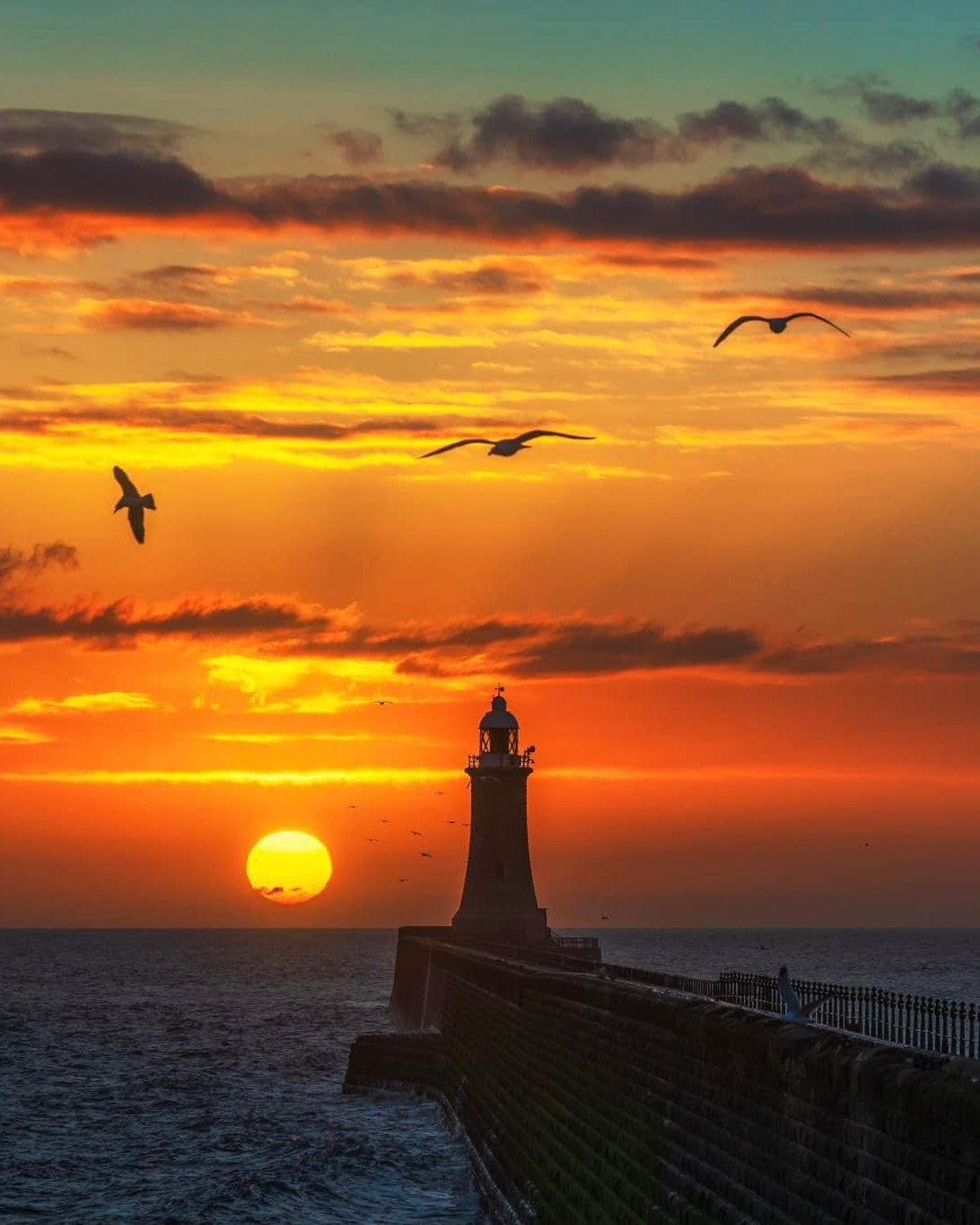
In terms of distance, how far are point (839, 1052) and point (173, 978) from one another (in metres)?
164

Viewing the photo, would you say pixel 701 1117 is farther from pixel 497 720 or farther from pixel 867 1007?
pixel 497 720

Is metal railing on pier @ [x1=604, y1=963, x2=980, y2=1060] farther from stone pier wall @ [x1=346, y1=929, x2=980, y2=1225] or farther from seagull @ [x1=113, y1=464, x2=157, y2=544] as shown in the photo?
seagull @ [x1=113, y1=464, x2=157, y2=544]

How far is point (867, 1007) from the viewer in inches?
1458

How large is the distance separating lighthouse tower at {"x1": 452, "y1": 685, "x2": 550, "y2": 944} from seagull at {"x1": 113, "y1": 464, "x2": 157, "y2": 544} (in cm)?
5625

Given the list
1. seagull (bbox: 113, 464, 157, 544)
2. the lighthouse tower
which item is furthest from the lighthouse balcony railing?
seagull (bbox: 113, 464, 157, 544)

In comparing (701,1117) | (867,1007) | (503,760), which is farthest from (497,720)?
(701,1117)

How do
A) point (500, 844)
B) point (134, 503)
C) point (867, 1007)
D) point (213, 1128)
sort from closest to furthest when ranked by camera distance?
point (134, 503), point (867, 1007), point (213, 1128), point (500, 844)

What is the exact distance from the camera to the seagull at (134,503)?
2939cm

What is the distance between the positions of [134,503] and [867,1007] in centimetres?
1697

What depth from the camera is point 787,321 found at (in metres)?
30.8

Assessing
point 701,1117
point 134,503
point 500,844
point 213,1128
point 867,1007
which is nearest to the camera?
point 701,1117

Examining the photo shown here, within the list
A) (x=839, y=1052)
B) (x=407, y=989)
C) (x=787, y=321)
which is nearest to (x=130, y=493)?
(x=787, y=321)

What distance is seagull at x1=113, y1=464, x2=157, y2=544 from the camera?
2939 centimetres

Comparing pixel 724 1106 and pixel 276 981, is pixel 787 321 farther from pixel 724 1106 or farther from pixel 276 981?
pixel 276 981
